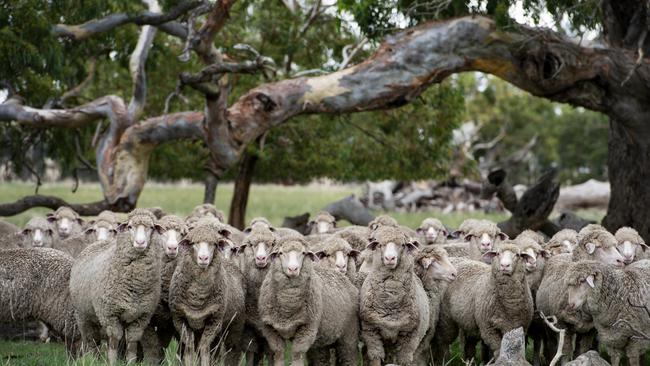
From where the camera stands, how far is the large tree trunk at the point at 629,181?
16484 mm

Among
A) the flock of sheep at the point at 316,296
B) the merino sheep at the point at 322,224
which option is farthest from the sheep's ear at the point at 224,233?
the merino sheep at the point at 322,224

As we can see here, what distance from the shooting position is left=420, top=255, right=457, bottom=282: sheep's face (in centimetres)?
1109

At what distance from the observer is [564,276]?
34.4 feet

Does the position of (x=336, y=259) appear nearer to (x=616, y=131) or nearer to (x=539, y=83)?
(x=539, y=83)

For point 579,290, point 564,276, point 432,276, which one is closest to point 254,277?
point 432,276

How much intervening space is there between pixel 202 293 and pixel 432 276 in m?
2.65

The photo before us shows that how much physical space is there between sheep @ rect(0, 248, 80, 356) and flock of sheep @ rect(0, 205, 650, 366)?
0.05 ft

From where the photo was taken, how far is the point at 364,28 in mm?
16094

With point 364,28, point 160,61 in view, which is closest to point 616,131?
point 364,28

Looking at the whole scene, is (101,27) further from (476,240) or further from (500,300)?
(500,300)

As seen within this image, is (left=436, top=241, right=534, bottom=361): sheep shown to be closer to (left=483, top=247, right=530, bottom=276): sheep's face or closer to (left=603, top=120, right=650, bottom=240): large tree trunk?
(left=483, top=247, right=530, bottom=276): sheep's face

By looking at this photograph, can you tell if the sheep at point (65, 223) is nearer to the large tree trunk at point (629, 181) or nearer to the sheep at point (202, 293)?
the sheep at point (202, 293)

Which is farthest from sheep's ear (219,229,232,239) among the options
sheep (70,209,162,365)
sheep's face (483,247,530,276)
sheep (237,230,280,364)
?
sheep's face (483,247,530,276)

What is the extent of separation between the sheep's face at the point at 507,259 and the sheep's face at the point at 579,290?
0.59 m
